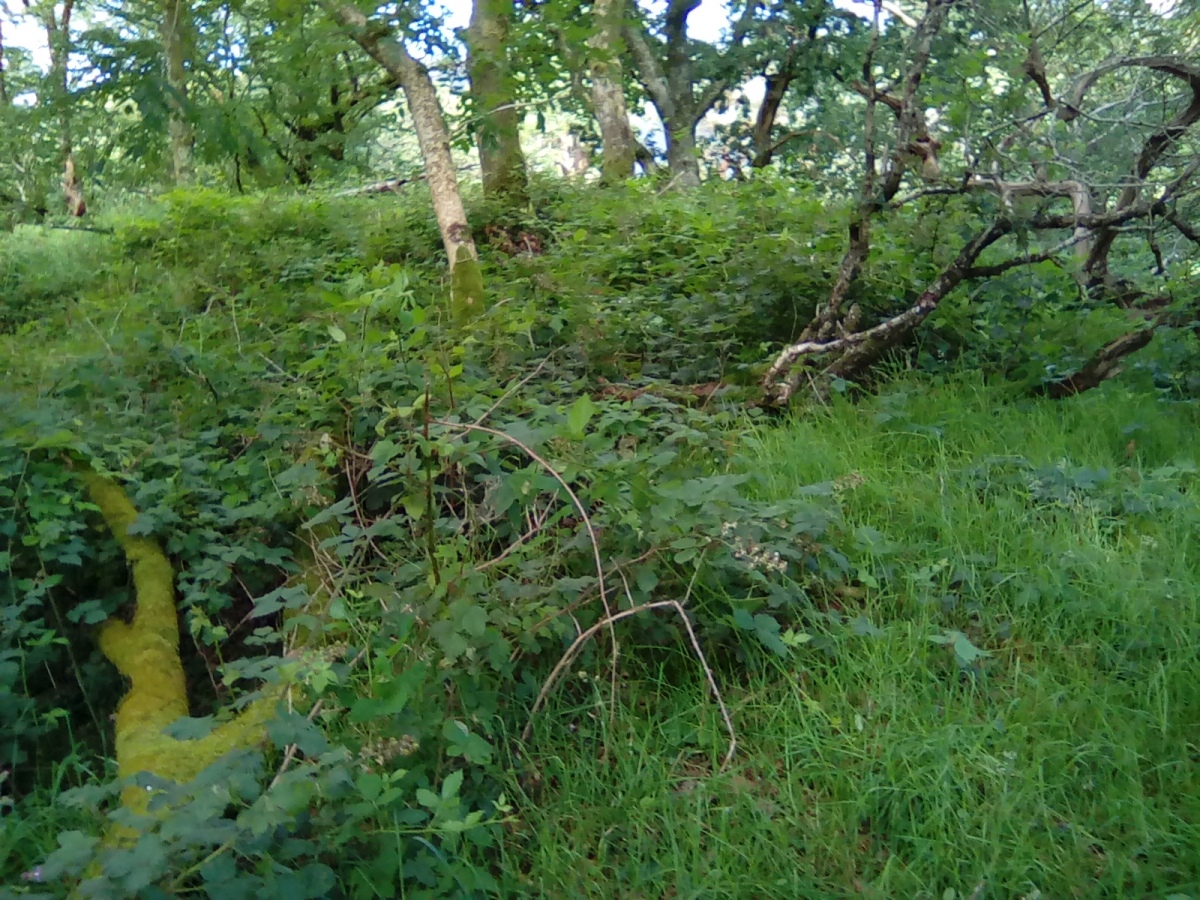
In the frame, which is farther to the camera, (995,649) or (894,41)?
(894,41)

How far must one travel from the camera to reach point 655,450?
317cm

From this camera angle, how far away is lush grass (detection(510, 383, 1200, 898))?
2004 mm

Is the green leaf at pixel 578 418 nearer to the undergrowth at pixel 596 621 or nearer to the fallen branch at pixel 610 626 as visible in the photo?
the undergrowth at pixel 596 621

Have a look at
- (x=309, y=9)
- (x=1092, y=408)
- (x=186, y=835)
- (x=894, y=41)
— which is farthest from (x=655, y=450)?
(x=894, y=41)

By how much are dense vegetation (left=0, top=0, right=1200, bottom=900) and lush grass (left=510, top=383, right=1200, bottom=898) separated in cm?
1

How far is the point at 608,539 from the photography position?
9.14ft

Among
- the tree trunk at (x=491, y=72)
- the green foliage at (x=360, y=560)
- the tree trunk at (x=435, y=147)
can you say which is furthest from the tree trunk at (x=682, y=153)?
the green foliage at (x=360, y=560)

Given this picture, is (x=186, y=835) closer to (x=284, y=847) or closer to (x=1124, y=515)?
(x=284, y=847)

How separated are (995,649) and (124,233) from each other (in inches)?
301

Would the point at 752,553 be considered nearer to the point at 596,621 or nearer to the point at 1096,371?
the point at 596,621

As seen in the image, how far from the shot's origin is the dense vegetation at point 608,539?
6.82 feet

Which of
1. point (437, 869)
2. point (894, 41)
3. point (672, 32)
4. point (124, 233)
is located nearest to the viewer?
point (437, 869)

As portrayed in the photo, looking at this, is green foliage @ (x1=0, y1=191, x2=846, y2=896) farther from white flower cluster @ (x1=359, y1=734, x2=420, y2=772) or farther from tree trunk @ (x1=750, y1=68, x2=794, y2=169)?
tree trunk @ (x1=750, y1=68, x2=794, y2=169)

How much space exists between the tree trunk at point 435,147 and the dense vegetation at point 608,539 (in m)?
0.02
